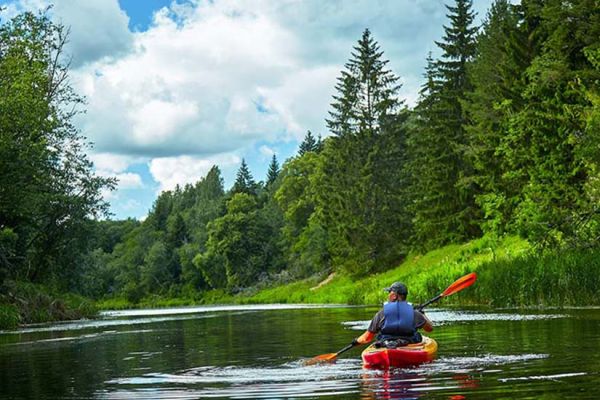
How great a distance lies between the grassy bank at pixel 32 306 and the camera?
107 ft

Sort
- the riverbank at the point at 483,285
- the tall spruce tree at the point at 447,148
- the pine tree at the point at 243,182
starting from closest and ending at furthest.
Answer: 1. the riverbank at the point at 483,285
2. the tall spruce tree at the point at 447,148
3. the pine tree at the point at 243,182

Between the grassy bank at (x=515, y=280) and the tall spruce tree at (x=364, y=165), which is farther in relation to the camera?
the tall spruce tree at (x=364, y=165)

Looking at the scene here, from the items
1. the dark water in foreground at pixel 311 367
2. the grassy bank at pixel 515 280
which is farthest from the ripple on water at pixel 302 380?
the grassy bank at pixel 515 280

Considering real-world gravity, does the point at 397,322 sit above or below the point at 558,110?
below

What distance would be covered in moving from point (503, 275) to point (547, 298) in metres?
2.47

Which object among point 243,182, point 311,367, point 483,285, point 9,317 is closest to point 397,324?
point 311,367

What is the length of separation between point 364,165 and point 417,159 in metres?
8.29

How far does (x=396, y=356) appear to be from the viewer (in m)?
12.5

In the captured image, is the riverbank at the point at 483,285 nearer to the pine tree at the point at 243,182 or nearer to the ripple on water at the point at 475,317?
the ripple on water at the point at 475,317

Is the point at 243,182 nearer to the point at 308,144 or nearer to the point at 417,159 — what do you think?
the point at 308,144

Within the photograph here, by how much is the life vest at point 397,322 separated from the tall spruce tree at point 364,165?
50.1 m

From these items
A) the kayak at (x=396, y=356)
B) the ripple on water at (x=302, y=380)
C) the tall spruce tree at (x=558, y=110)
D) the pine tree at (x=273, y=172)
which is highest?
the pine tree at (x=273, y=172)

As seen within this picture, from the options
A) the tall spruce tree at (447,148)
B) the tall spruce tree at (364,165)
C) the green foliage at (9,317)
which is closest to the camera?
the green foliage at (9,317)

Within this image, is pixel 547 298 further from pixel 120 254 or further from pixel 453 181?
pixel 120 254
